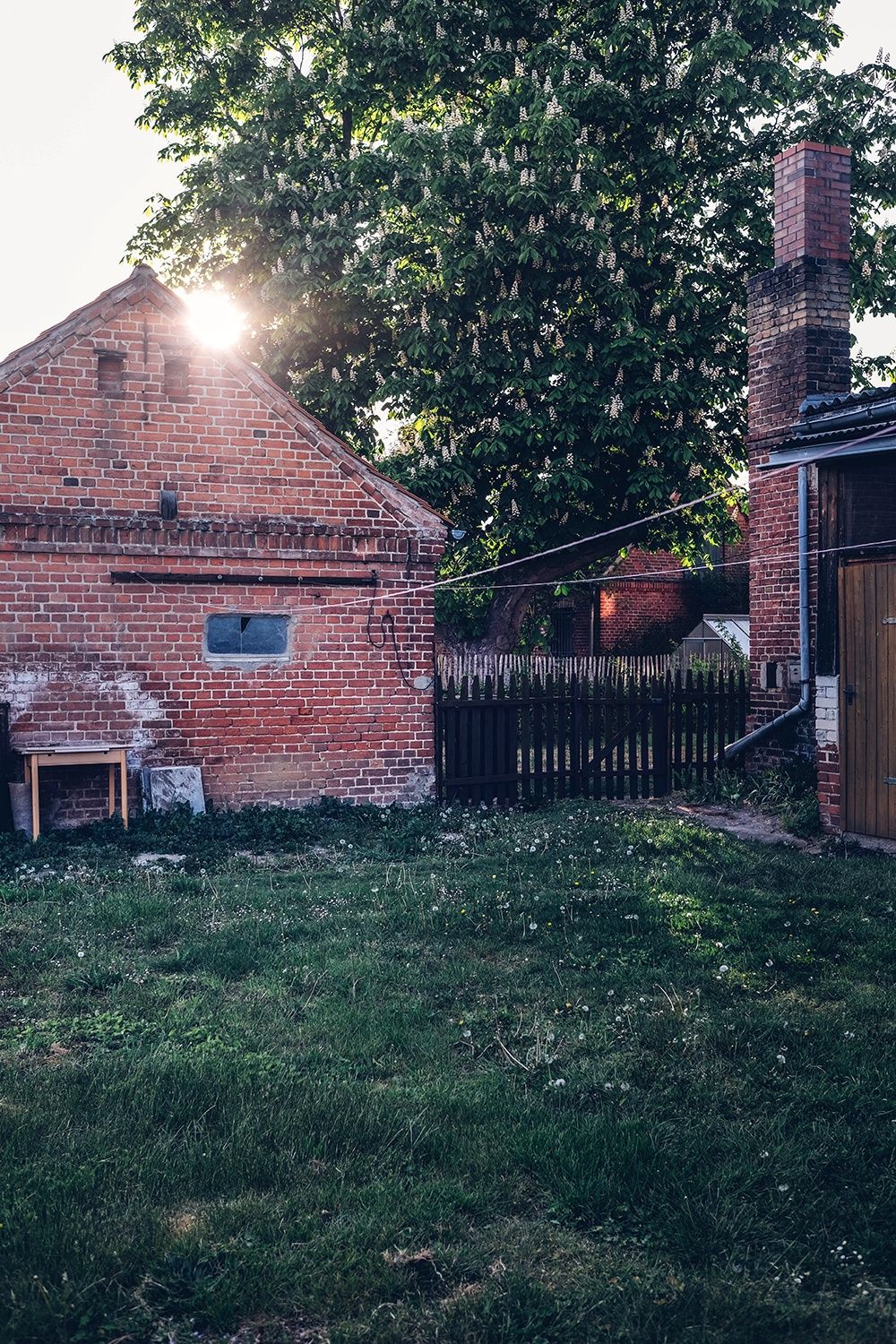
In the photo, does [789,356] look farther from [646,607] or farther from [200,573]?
[646,607]

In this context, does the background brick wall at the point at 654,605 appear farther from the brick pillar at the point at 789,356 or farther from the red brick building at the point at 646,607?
the brick pillar at the point at 789,356

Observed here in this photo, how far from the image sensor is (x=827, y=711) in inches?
389

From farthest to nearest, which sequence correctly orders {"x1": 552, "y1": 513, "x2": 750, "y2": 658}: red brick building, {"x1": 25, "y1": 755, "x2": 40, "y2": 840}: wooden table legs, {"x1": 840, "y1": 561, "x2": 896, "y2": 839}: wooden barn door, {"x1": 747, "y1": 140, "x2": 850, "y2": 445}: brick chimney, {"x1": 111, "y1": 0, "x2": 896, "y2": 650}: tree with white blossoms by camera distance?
{"x1": 552, "y1": 513, "x2": 750, "y2": 658}: red brick building, {"x1": 111, "y1": 0, "x2": 896, "y2": 650}: tree with white blossoms, {"x1": 747, "y1": 140, "x2": 850, "y2": 445}: brick chimney, {"x1": 25, "y1": 755, "x2": 40, "y2": 840}: wooden table legs, {"x1": 840, "y1": 561, "x2": 896, "y2": 839}: wooden barn door

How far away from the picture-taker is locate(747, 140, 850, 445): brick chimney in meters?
11.8

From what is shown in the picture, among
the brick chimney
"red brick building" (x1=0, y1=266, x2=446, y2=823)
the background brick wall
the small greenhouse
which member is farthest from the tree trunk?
the background brick wall

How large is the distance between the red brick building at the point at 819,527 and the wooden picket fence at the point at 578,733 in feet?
3.87

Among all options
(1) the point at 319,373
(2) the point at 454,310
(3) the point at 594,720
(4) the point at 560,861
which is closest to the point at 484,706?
(3) the point at 594,720

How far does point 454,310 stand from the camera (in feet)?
47.8

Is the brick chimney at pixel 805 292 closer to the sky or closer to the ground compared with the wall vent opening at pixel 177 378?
closer to the sky

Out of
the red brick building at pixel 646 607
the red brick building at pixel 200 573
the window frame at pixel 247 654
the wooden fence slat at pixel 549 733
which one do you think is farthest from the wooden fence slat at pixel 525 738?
the red brick building at pixel 646 607

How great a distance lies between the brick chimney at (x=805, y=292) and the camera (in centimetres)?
1175

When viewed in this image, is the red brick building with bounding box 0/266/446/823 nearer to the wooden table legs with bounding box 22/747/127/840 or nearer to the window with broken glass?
the window with broken glass

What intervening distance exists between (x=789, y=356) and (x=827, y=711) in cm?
435

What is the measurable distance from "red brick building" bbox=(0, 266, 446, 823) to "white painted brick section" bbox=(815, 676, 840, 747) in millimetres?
4235
